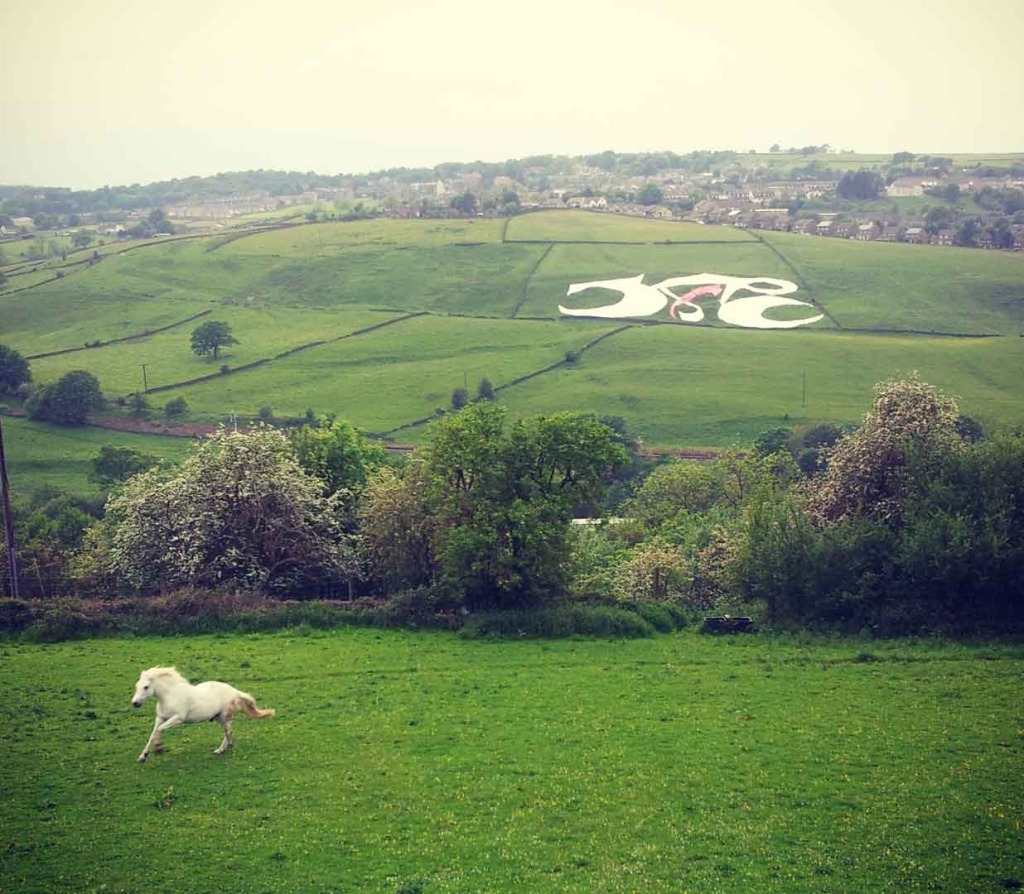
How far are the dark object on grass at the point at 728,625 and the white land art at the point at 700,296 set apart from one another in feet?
267

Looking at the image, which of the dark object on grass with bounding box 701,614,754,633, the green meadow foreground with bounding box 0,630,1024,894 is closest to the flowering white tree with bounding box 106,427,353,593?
the green meadow foreground with bounding box 0,630,1024,894

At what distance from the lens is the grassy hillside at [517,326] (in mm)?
92188

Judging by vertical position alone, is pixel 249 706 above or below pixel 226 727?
above

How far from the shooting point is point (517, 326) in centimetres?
11312

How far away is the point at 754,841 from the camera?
1878cm

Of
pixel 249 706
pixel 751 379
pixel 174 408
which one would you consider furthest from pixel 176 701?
pixel 751 379

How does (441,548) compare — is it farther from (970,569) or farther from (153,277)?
(153,277)

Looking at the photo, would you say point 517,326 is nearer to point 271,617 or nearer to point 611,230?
point 611,230

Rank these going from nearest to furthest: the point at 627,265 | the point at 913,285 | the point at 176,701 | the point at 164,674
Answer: the point at 176,701, the point at 164,674, the point at 913,285, the point at 627,265

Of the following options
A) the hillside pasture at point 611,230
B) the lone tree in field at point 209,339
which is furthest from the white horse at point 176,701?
the hillside pasture at point 611,230

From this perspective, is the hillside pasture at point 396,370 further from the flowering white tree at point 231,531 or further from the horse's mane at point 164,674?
the horse's mane at point 164,674

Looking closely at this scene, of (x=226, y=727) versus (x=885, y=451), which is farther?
(x=885, y=451)

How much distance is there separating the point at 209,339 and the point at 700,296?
56999 mm

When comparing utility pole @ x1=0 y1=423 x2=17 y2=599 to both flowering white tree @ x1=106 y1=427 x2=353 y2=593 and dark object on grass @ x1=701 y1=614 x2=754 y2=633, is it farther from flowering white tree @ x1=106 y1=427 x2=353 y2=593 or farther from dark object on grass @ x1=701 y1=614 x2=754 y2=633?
dark object on grass @ x1=701 y1=614 x2=754 y2=633
